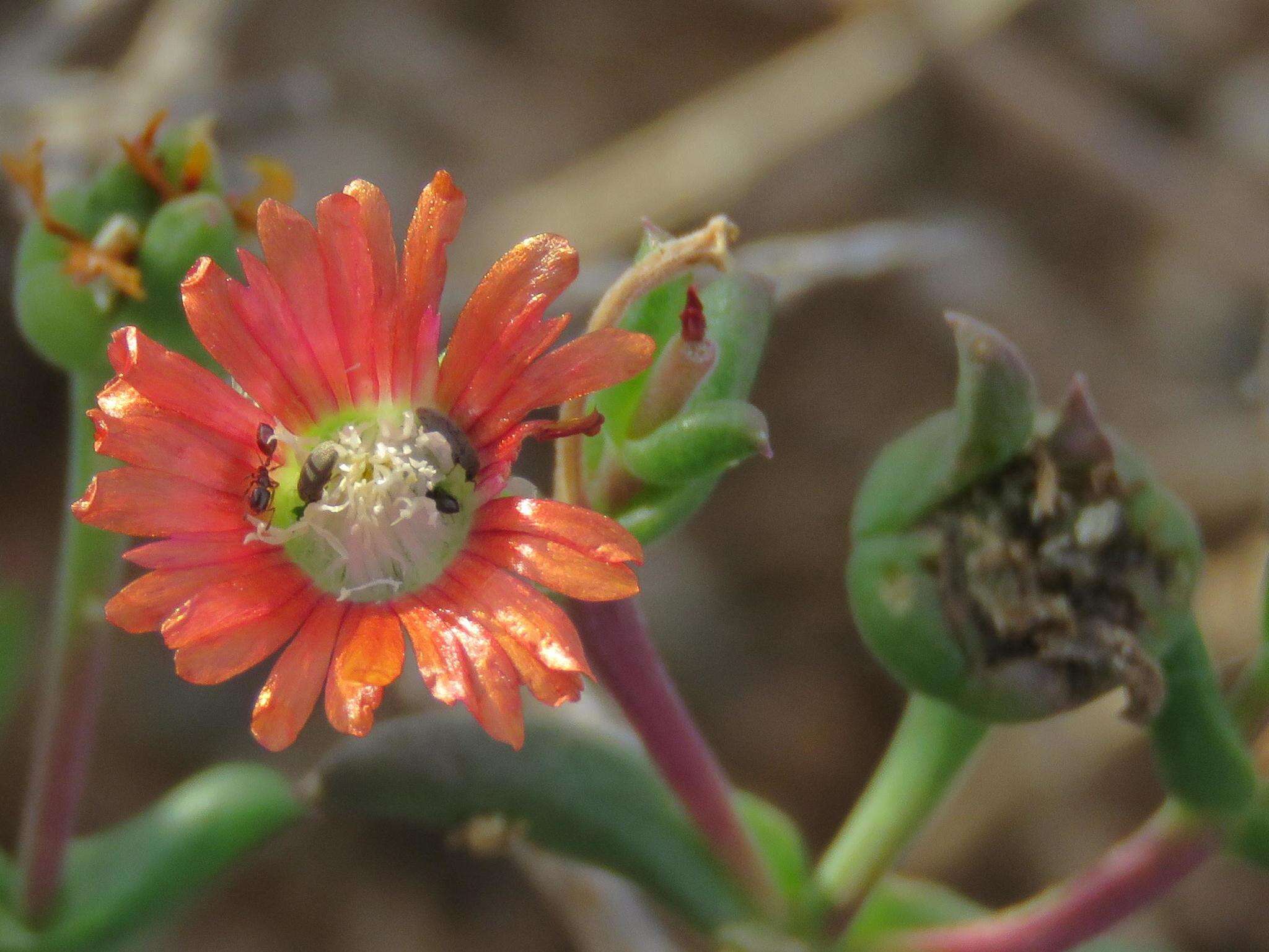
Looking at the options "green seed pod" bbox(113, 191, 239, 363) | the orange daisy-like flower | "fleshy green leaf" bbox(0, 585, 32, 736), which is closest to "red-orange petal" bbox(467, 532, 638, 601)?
the orange daisy-like flower

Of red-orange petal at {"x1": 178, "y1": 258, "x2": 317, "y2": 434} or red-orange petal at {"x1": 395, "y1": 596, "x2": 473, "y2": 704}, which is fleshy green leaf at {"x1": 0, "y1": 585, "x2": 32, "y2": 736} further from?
red-orange petal at {"x1": 395, "y1": 596, "x2": 473, "y2": 704}

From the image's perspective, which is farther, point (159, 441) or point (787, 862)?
point (787, 862)

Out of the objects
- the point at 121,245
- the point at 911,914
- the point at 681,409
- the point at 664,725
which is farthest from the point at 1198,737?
the point at 121,245

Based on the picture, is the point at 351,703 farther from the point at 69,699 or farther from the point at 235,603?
the point at 69,699

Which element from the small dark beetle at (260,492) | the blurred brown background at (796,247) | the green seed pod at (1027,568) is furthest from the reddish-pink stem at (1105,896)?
the blurred brown background at (796,247)

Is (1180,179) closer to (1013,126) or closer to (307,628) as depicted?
(1013,126)

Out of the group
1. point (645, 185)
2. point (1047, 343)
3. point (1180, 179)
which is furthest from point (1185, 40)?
point (645, 185)
